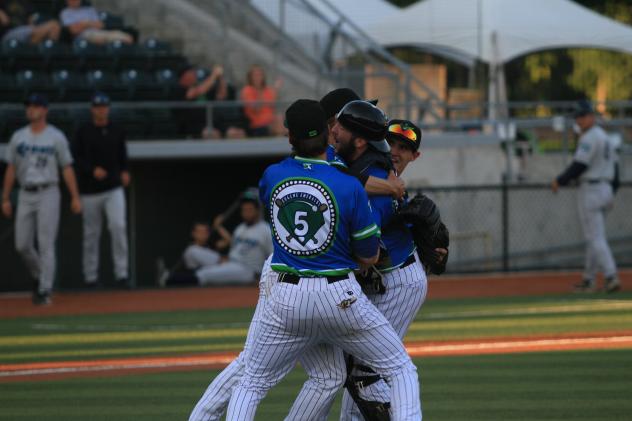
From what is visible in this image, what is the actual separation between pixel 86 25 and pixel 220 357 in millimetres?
10780

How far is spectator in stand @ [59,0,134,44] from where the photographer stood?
1894cm

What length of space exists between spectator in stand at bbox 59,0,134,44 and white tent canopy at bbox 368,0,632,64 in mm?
5696

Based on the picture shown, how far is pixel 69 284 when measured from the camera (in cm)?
1659

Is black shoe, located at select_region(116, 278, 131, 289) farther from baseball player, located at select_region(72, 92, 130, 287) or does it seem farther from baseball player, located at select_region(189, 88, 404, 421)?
baseball player, located at select_region(189, 88, 404, 421)

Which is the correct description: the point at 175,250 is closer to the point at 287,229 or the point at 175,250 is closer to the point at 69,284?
the point at 69,284

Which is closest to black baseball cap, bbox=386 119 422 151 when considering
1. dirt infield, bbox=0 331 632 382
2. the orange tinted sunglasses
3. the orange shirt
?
the orange tinted sunglasses

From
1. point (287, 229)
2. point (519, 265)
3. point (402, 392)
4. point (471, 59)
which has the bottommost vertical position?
point (519, 265)

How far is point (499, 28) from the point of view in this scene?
841 inches

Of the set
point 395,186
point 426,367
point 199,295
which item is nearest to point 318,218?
point 395,186

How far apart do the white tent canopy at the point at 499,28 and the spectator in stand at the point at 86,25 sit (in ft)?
18.7

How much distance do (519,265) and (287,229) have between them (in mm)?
13197

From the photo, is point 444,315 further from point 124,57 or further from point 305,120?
point 124,57

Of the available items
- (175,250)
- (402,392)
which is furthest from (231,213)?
(402,392)

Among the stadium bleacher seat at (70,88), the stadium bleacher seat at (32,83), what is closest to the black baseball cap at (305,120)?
the stadium bleacher seat at (70,88)
